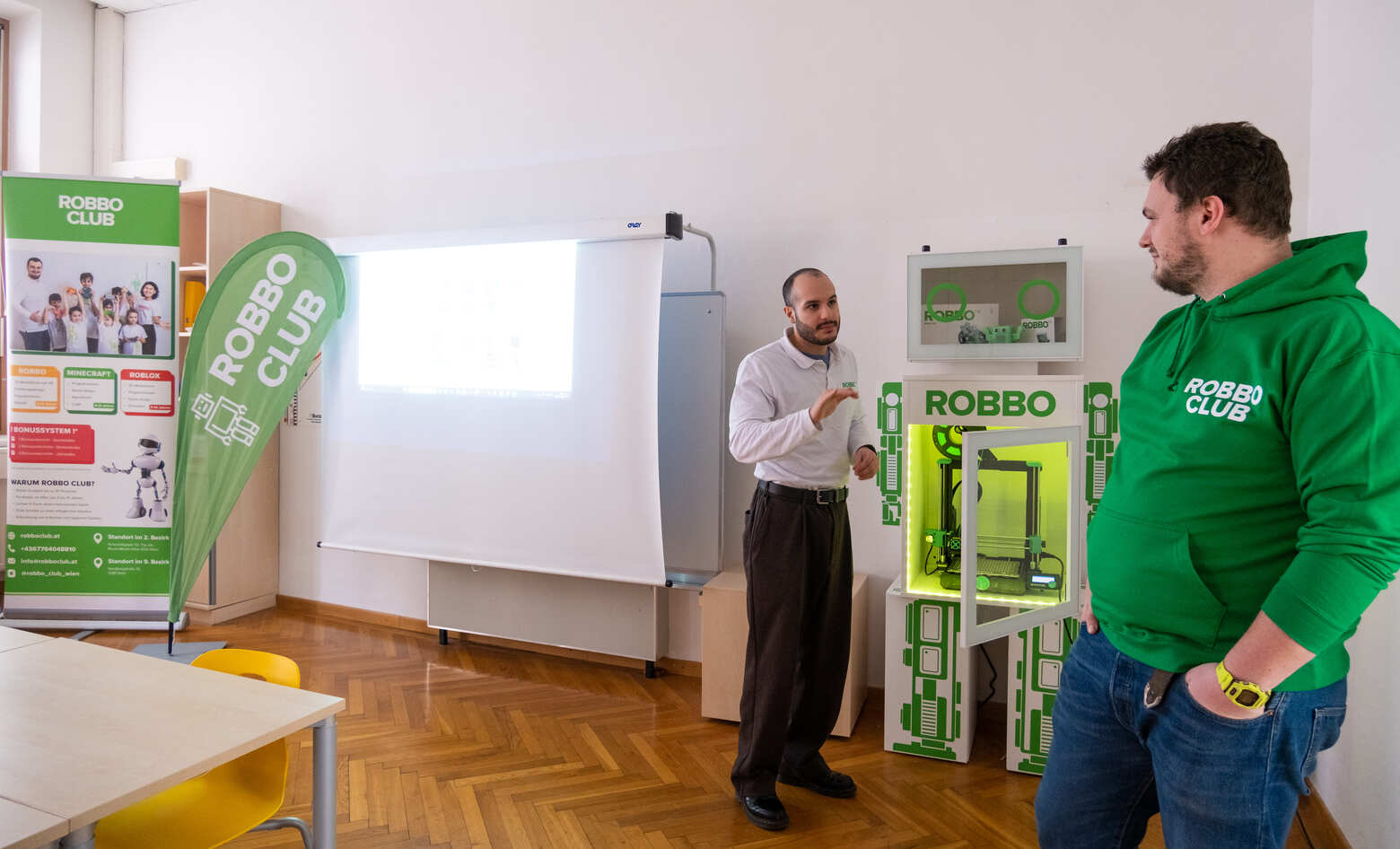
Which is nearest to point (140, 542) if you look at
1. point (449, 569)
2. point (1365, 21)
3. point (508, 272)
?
point (449, 569)

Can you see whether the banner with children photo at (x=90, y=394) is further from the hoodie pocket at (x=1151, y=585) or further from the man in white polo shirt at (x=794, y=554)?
the hoodie pocket at (x=1151, y=585)

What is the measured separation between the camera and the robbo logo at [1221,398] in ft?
4.02

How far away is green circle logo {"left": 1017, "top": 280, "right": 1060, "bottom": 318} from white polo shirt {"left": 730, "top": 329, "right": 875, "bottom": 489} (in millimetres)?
844

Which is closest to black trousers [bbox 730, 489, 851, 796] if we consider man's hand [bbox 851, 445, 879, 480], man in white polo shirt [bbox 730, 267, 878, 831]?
man in white polo shirt [bbox 730, 267, 878, 831]

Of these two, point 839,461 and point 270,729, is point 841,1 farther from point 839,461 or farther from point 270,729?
point 270,729

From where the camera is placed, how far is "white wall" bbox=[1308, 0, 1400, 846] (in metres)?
2.13

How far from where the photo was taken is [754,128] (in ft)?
13.0

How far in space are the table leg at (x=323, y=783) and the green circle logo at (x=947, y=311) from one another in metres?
2.48

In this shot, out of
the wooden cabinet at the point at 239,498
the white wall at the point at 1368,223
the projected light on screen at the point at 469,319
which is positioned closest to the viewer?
the white wall at the point at 1368,223

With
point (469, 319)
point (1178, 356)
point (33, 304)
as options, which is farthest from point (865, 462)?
point (33, 304)

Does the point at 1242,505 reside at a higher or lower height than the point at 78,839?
higher

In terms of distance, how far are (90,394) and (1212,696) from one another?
5.09 m

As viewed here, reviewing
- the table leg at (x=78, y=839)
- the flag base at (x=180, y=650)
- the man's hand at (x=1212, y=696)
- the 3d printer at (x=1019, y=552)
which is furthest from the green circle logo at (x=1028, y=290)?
the flag base at (x=180, y=650)

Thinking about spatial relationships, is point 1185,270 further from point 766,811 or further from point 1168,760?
point 766,811
